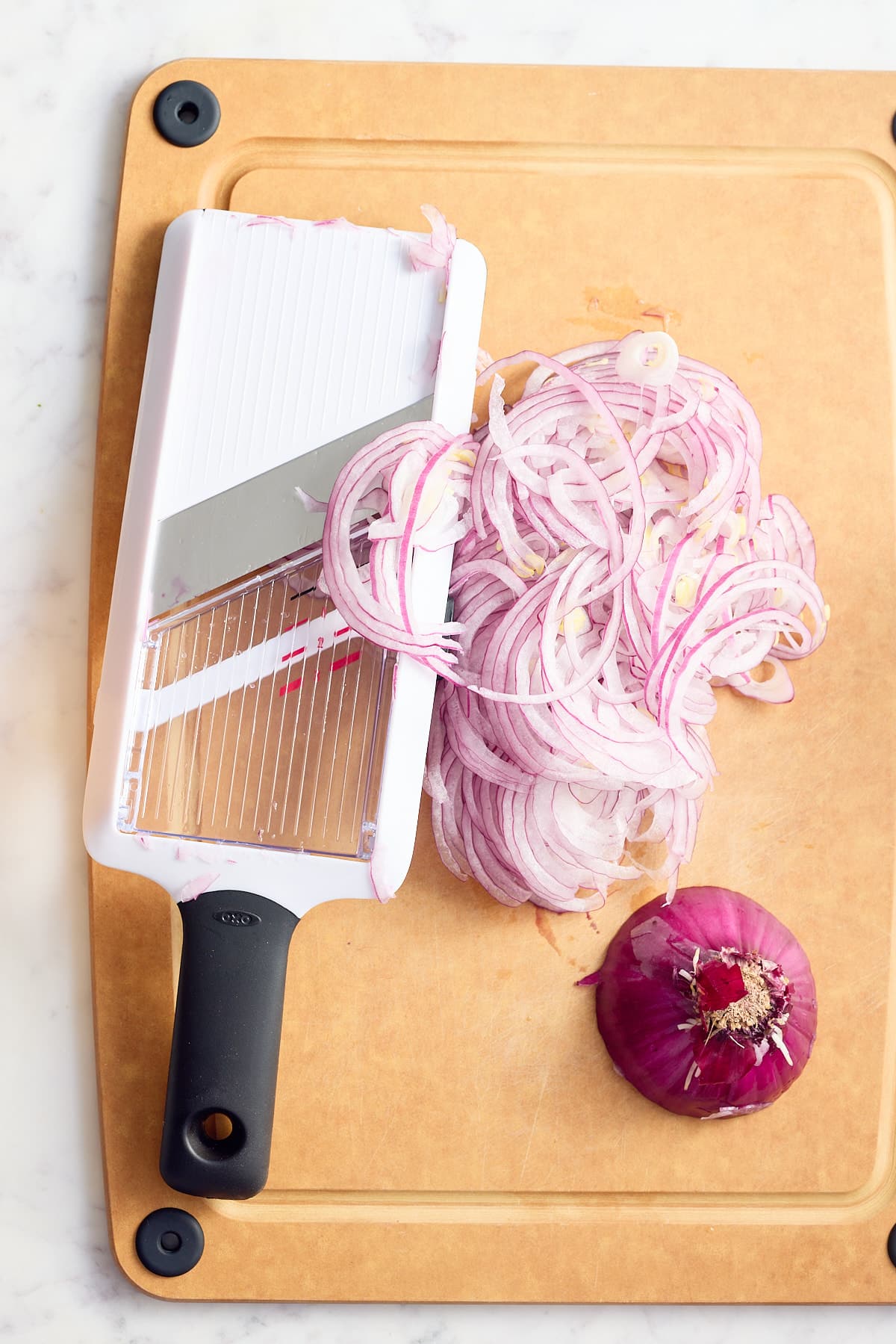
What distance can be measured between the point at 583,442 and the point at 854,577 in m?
0.33

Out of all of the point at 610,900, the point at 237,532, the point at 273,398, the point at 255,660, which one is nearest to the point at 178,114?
the point at 273,398

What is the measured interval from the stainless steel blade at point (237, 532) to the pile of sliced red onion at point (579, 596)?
1.5 inches

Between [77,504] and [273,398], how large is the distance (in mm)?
270

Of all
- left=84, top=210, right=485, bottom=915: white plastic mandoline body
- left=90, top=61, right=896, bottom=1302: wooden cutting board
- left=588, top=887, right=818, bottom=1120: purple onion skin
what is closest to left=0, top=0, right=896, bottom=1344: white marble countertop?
left=90, top=61, right=896, bottom=1302: wooden cutting board

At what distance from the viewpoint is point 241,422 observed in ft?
3.35

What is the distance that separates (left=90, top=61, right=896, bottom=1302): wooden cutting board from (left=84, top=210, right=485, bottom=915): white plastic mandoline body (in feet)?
0.39

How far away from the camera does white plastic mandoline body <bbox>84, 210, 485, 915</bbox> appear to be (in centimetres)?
99

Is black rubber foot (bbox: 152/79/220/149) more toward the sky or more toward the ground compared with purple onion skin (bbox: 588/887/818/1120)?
more toward the sky

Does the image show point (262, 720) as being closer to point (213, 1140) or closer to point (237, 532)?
point (237, 532)

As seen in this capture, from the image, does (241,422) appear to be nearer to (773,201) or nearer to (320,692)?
(320,692)

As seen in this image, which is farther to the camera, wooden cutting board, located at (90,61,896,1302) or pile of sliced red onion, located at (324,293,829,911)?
wooden cutting board, located at (90,61,896,1302)

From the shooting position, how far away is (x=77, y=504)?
1148 mm

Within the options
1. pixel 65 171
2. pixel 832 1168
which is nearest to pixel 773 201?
pixel 65 171

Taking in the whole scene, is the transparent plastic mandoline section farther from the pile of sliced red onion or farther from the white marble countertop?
the white marble countertop
